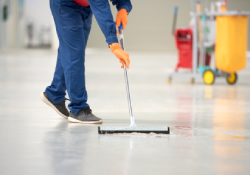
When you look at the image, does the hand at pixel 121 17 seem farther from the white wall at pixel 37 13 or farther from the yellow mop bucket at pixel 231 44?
the white wall at pixel 37 13

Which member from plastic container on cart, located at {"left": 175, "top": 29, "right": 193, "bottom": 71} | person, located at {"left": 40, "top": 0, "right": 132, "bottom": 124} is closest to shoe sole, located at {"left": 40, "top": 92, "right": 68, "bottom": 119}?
person, located at {"left": 40, "top": 0, "right": 132, "bottom": 124}

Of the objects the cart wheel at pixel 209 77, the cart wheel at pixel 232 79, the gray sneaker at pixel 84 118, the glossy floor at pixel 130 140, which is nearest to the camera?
the glossy floor at pixel 130 140

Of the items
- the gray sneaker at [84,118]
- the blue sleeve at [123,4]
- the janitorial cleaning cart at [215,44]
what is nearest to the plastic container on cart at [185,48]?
the janitorial cleaning cart at [215,44]

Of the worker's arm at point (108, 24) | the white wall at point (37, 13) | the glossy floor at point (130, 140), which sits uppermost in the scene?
the white wall at point (37, 13)

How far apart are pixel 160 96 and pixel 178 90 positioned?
59 cm

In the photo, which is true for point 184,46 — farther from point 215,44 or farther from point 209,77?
point 209,77

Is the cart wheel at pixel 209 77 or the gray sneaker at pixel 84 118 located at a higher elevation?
the cart wheel at pixel 209 77

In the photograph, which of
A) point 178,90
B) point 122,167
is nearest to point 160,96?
point 178,90

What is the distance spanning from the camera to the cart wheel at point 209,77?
480 centimetres

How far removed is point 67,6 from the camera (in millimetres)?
2227

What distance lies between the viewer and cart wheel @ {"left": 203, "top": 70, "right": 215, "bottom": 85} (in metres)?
4.80

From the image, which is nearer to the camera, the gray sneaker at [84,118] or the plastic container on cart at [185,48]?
the gray sneaker at [84,118]

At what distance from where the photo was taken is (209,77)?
482 centimetres

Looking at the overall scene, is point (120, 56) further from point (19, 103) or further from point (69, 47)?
point (19, 103)
